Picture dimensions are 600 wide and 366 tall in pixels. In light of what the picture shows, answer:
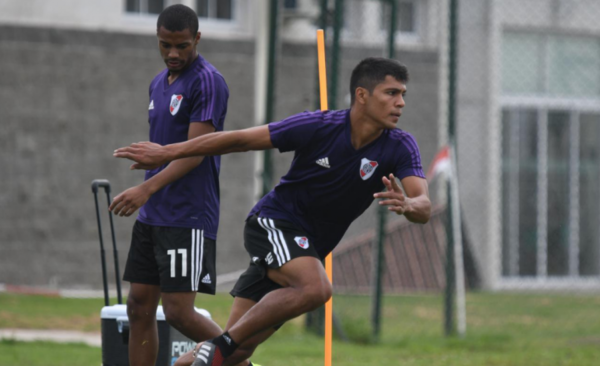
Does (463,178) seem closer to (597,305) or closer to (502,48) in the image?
(502,48)

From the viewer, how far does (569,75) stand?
17172 mm

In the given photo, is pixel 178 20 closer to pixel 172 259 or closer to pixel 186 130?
pixel 186 130

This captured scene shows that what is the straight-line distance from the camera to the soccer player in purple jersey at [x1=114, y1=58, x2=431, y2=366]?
5.29 m

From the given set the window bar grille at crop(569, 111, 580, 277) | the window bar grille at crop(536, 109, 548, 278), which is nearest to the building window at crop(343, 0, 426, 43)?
the window bar grille at crop(536, 109, 548, 278)

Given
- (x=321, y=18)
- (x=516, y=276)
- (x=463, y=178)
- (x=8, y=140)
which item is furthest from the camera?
(x=463, y=178)

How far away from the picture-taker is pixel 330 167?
554 centimetres

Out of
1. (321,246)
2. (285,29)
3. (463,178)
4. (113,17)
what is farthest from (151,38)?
(321,246)

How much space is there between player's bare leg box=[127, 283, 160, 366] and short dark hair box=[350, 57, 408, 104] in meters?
1.60

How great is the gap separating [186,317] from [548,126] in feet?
42.0

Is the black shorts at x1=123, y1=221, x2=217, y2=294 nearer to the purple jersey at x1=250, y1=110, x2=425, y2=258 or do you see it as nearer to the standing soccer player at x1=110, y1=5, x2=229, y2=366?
the standing soccer player at x1=110, y1=5, x2=229, y2=366

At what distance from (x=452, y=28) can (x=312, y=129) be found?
5413 mm

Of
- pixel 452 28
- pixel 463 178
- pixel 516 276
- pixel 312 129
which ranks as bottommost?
pixel 516 276

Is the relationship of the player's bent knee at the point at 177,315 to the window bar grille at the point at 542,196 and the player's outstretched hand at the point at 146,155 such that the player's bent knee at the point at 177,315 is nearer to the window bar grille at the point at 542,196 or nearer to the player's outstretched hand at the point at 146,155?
the player's outstretched hand at the point at 146,155

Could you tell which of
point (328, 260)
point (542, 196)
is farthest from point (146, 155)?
point (542, 196)
